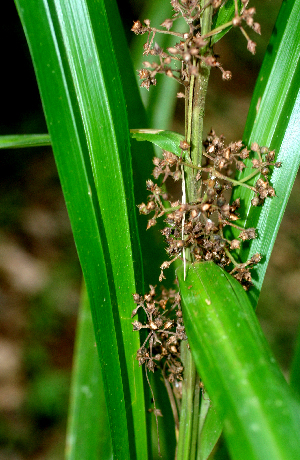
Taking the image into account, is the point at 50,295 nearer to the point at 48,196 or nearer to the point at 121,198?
the point at 48,196

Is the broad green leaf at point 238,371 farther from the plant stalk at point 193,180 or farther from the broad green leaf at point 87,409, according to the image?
the broad green leaf at point 87,409

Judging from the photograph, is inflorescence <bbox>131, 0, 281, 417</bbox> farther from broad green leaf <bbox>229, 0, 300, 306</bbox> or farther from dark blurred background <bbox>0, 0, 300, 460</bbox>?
dark blurred background <bbox>0, 0, 300, 460</bbox>

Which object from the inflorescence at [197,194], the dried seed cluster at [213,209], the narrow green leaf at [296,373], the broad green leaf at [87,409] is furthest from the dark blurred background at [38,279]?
the dried seed cluster at [213,209]

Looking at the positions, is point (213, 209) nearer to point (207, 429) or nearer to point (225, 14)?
point (225, 14)

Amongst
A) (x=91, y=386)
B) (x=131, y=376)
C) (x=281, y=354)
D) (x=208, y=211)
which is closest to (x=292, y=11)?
(x=208, y=211)

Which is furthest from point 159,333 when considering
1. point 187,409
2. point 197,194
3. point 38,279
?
point 38,279

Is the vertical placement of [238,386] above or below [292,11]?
below

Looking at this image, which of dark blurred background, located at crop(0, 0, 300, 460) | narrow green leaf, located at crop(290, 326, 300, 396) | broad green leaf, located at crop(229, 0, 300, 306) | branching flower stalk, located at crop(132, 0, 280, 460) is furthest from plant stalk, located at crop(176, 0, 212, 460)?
dark blurred background, located at crop(0, 0, 300, 460)
